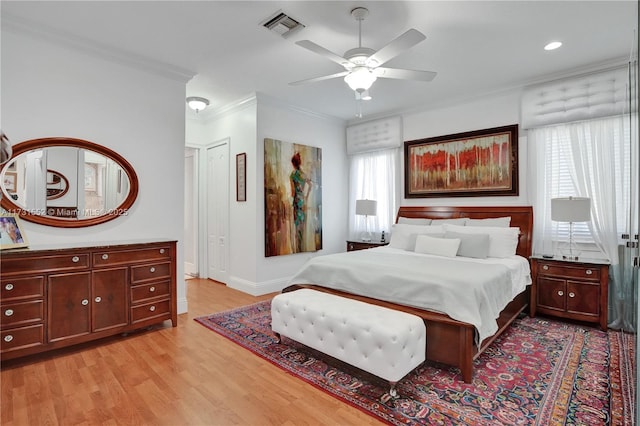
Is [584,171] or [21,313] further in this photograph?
[584,171]

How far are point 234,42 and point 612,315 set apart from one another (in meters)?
4.74

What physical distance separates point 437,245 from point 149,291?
10.4 ft

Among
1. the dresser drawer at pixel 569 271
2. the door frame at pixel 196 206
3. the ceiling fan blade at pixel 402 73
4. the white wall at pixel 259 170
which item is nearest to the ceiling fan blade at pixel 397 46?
the ceiling fan blade at pixel 402 73

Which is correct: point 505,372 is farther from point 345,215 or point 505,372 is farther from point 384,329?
point 345,215

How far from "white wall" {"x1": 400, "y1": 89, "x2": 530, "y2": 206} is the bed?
0.82ft

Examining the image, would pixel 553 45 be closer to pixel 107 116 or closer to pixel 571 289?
pixel 571 289

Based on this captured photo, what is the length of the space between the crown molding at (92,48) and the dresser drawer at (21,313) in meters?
2.31

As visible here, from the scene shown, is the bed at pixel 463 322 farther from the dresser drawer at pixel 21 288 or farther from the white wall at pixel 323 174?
the dresser drawer at pixel 21 288

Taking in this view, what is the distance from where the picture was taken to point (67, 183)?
3.18 metres

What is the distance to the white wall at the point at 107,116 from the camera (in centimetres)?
288

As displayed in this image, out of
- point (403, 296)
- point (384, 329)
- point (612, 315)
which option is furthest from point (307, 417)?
point (612, 315)

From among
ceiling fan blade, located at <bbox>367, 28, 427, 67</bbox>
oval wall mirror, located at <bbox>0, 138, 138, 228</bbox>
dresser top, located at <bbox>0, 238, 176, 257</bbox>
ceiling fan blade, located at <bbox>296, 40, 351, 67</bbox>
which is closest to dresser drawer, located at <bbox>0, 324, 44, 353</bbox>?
dresser top, located at <bbox>0, 238, 176, 257</bbox>

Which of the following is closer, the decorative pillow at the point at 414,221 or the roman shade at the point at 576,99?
the roman shade at the point at 576,99

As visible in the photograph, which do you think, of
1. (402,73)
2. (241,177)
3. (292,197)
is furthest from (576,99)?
(241,177)
